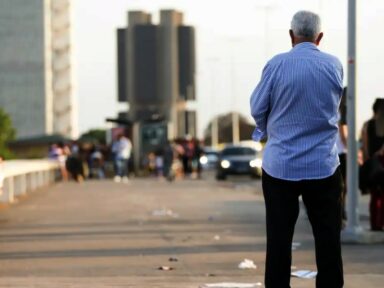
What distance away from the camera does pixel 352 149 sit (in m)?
13.5

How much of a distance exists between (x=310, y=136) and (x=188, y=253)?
5.80 metres

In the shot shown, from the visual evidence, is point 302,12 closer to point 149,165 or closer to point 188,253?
point 188,253

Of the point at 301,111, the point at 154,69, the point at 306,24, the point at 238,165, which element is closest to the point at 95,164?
the point at 238,165

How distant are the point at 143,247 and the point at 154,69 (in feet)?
439

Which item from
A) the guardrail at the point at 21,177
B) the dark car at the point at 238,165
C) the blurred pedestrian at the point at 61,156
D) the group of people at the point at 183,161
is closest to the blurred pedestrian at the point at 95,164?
the group of people at the point at 183,161

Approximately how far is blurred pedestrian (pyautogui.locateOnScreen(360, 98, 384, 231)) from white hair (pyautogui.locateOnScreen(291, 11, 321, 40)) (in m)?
7.61

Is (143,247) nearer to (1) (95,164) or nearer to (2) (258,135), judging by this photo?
(2) (258,135)

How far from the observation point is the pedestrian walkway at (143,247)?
32.8ft

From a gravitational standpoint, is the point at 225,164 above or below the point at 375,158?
below

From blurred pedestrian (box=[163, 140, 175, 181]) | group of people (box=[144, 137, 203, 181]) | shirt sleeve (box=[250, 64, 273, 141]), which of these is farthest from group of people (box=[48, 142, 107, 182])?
shirt sleeve (box=[250, 64, 273, 141])

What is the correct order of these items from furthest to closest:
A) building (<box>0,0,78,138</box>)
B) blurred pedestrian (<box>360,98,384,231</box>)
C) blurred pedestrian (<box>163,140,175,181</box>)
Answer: building (<box>0,0,78,138</box>) < blurred pedestrian (<box>163,140,175,181</box>) < blurred pedestrian (<box>360,98,384,231</box>)

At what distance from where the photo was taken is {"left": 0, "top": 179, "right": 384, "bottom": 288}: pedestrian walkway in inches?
393

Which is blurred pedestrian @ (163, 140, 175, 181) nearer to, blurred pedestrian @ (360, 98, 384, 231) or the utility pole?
blurred pedestrian @ (360, 98, 384, 231)

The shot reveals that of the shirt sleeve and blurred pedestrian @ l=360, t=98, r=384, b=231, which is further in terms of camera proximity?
blurred pedestrian @ l=360, t=98, r=384, b=231
